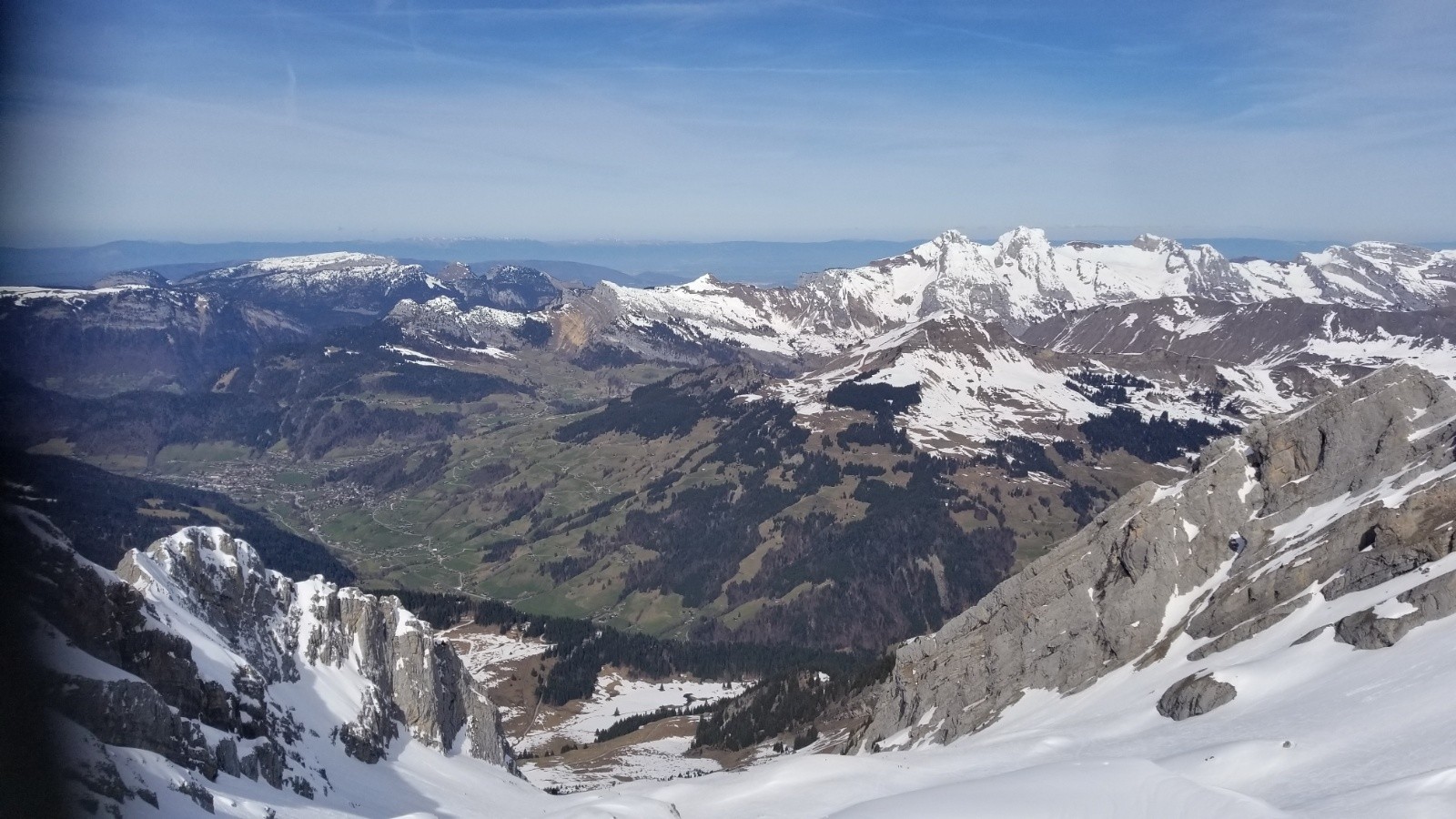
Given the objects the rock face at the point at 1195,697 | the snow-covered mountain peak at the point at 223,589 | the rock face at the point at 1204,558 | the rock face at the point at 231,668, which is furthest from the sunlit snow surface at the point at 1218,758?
the snow-covered mountain peak at the point at 223,589

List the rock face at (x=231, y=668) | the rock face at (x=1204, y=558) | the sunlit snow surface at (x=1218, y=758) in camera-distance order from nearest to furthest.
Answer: the sunlit snow surface at (x=1218, y=758) < the rock face at (x=231, y=668) < the rock face at (x=1204, y=558)

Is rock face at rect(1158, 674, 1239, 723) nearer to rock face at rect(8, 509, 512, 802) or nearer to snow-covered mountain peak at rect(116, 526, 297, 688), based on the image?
rock face at rect(8, 509, 512, 802)

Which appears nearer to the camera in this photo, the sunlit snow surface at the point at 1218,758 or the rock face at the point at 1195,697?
the sunlit snow surface at the point at 1218,758

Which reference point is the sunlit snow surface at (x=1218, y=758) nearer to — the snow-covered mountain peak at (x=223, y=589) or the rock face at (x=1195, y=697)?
the rock face at (x=1195, y=697)

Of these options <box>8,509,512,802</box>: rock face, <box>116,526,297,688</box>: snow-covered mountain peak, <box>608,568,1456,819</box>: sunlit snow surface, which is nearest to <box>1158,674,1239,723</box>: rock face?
<box>608,568,1456,819</box>: sunlit snow surface

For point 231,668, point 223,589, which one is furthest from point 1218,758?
point 223,589
